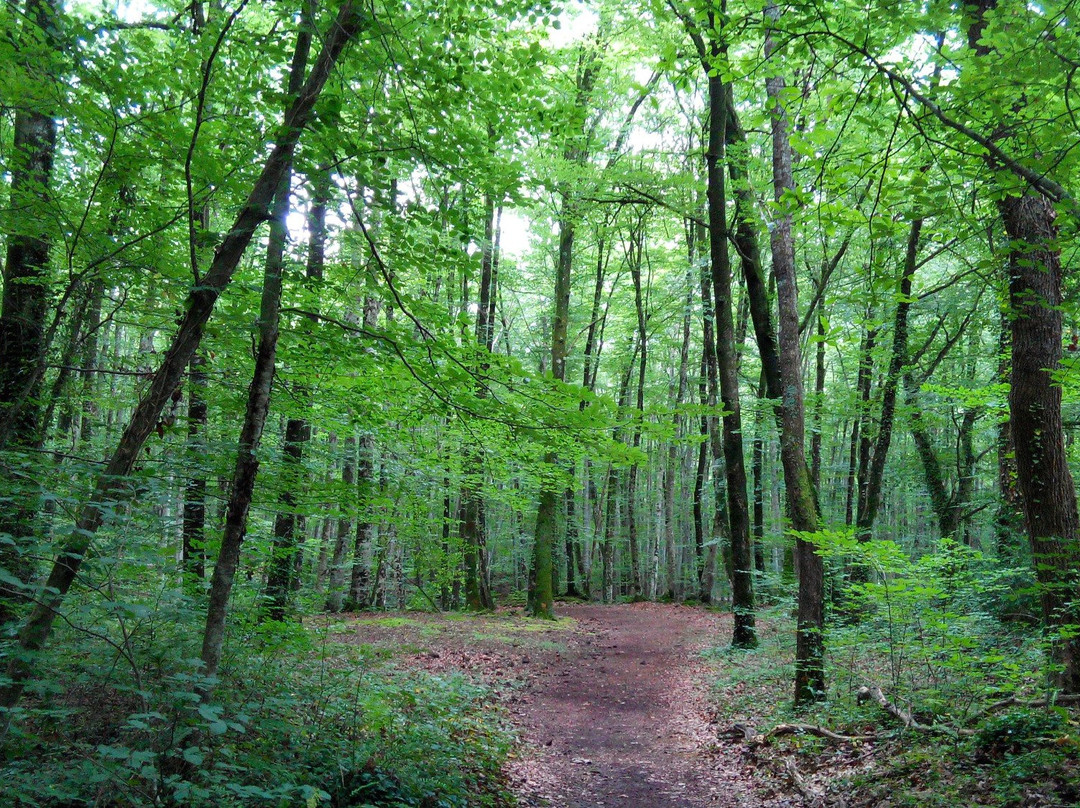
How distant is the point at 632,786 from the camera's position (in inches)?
238

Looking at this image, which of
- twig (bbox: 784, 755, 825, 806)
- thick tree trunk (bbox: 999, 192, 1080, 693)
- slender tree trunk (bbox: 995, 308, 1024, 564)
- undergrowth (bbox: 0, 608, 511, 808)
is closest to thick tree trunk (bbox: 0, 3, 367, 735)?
undergrowth (bbox: 0, 608, 511, 808)

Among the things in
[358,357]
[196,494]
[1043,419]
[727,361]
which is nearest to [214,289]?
[196,494]

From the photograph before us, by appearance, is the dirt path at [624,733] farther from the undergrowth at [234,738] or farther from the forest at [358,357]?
the undergrowth at [234,738]

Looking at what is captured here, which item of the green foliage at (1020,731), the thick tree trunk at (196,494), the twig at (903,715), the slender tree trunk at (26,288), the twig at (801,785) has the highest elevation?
the slender tree trunk at (26,288)

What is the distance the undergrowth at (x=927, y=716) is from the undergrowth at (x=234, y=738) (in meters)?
2.91

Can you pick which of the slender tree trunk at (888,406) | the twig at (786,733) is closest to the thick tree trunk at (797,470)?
the twig at (786,733)

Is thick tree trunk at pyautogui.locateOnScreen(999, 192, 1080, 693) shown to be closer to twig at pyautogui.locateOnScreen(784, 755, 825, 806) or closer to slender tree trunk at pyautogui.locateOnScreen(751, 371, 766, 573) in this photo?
twig at pyautogui.locateOnScreen(784, 755, 825, 806)

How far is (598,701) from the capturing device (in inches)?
364

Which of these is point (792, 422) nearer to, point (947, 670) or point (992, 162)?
point (947, 670)

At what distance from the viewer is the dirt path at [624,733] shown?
584cm

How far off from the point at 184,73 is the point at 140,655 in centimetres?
441

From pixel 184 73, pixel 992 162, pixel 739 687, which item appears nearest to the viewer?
pixel 992 162

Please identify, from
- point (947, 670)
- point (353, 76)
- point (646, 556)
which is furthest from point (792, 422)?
point (646, 556)

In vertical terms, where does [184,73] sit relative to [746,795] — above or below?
above
